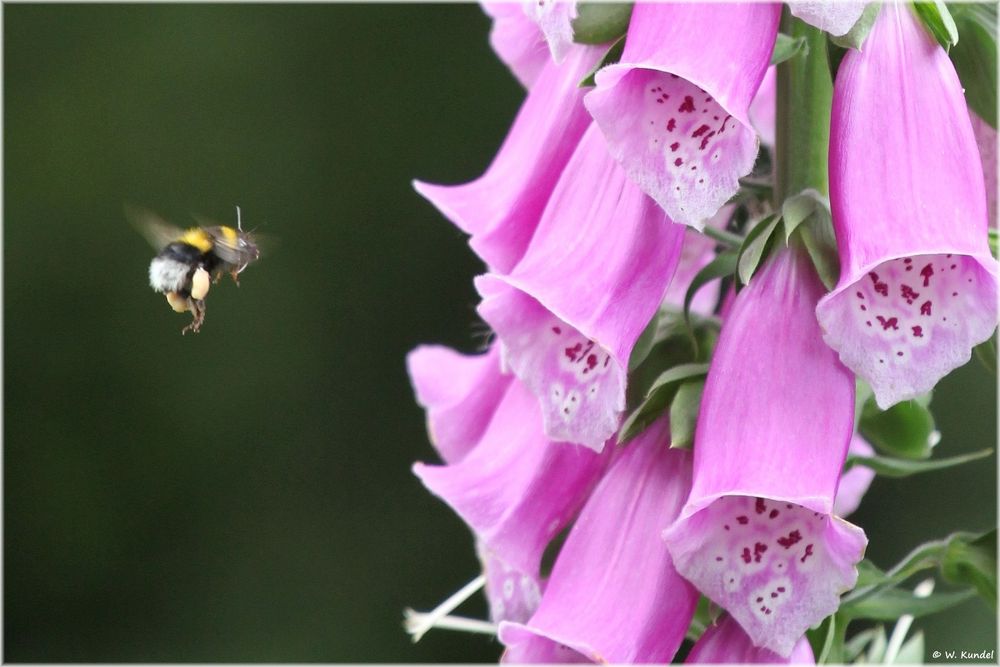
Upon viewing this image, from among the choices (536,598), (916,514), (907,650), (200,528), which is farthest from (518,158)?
(200,528)

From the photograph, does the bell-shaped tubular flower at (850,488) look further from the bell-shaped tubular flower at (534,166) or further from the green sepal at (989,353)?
the bell-shaped tubular flower at (534,166)

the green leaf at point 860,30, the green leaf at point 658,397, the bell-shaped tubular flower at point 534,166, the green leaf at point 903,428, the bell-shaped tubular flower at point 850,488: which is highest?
the bell-shaped tubular flower at point 534,166

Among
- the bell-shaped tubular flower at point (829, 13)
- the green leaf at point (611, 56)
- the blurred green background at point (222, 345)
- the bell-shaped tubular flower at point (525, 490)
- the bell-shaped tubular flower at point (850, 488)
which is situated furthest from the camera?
the blurred green background at point (222, 345)

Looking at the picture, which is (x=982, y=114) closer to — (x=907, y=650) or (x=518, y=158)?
(x=518, y=158)

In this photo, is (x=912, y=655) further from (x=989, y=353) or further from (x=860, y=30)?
(x=860, y=30)

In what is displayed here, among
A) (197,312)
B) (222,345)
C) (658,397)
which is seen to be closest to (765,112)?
(658,397)

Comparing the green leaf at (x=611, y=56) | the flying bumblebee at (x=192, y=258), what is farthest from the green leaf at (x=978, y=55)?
the flying bumblebee at (x=192, y=258)

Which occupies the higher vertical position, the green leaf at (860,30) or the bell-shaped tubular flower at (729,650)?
the green leaf at (860,30)
